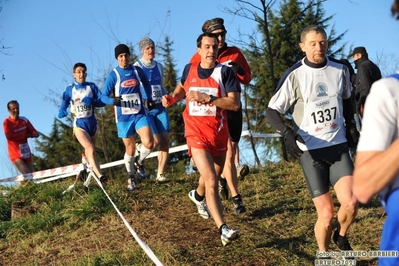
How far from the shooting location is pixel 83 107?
10242 millimetres

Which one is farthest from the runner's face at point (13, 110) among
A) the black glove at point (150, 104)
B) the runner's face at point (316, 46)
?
the runner's face at point (316, 46)

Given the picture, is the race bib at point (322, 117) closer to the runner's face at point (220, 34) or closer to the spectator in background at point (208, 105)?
the spectator in background at point (208, 105)

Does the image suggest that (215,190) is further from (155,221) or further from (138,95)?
(138,95)

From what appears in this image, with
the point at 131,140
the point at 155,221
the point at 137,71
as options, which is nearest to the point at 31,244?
the point at 155,221

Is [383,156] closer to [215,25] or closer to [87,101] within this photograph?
[215,25]

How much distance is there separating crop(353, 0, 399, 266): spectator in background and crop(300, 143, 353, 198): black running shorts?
10.0 ft

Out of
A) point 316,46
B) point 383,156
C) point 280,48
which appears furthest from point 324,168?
point 280,48

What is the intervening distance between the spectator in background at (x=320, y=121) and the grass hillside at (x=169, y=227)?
2.59ft

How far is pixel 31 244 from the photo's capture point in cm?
784

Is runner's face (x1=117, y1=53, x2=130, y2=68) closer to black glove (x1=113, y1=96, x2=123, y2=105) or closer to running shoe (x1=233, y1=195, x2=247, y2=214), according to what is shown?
black glove (x1=113, y1=96, x2=123, y2=105)

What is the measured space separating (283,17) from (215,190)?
21629 millimetres

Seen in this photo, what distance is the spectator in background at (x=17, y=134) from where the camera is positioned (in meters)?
12.9

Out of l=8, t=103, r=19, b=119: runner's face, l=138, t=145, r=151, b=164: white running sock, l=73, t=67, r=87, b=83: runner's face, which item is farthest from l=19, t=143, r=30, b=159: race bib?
l=138, t=145, r=151, b=164: white running sock

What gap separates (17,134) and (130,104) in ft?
14.8
